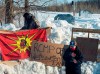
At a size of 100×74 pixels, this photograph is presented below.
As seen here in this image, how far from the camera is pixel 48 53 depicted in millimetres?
13664

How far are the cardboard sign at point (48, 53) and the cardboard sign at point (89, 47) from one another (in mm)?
975

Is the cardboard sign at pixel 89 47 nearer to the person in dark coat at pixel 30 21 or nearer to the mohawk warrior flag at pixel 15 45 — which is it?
the mohawk warrior flag at pixel 15 45

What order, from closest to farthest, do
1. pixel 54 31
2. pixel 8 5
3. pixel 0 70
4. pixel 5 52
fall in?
pixel 0 70 → pixel 5 52 → pixel 54 31 → pixel 8 5

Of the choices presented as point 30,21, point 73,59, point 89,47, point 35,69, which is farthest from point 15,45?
point 73,59

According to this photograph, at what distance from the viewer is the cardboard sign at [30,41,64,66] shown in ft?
44.3

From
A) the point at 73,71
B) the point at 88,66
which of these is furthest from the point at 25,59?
the point at 73,71

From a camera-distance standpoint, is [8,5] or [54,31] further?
[8,5]

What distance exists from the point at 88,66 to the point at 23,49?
2.78 metres

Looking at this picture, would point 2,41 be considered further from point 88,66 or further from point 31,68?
point 88,66

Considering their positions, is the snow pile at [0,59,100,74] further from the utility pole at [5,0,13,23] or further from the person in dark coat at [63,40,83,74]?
the utility pole at [5,0,13,23]

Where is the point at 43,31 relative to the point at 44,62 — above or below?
above

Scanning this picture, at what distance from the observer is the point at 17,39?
14.6 meters

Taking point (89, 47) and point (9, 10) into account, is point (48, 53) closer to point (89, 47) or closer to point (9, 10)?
point (89, 47)

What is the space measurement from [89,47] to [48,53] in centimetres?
163
